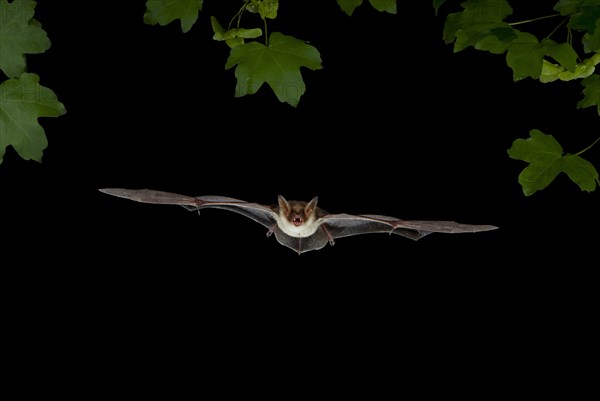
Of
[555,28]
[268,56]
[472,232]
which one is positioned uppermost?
[555,28]

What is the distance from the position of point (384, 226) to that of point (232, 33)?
4.25 feet

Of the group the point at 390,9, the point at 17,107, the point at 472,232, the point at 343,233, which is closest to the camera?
the point at 390,9

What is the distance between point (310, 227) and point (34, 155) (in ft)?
4.24

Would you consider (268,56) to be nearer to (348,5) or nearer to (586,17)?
(348,5)

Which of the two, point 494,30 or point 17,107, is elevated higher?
point 494,30

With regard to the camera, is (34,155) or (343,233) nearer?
(34,155)

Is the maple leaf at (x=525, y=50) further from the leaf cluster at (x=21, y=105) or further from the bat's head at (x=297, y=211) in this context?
the leaf cluster at (x=21, y=105)

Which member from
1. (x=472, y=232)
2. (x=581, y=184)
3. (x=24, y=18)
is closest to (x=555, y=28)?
(x=581, y=184)

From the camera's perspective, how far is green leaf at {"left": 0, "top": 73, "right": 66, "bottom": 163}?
347 centimetres

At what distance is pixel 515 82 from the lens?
11.0 feet

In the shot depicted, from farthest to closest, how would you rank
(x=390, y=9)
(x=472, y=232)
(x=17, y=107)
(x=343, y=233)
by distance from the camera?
(x=343, y=233) → (x=472, y=232) → (x=17, y=107) → (x=390, y=9)

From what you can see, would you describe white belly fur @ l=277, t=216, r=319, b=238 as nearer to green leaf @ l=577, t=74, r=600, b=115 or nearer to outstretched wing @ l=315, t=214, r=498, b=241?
outstretched wing @ l=315, t=214, r=498, b=241

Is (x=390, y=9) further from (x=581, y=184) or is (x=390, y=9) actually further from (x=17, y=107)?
(x=17, y=107)

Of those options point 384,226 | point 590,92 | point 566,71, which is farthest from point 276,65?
point 590,92
